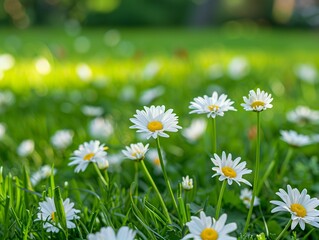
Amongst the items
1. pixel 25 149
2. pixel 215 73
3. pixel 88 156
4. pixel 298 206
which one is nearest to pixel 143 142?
pixel 25 149

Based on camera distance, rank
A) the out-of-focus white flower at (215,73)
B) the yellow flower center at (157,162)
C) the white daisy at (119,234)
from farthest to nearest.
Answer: the out-of-focus white flower at (215,73), the yellow flower center at (157,162), the white daisy at (119,234)

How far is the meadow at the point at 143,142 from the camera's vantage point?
1.20 m

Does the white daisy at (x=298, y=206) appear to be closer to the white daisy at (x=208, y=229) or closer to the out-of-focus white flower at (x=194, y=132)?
the white daisy at (x=208, y=229)

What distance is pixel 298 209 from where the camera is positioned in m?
1.00

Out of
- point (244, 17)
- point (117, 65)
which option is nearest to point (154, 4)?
point (244, 17)

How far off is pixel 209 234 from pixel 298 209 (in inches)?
8.7

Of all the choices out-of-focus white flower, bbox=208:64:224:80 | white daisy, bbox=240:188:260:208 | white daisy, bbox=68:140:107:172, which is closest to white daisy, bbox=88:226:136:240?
white daisy, bbox=68:140:107:172

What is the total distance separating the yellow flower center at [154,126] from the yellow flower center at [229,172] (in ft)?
0.49

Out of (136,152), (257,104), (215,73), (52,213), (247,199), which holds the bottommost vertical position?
(215,73)

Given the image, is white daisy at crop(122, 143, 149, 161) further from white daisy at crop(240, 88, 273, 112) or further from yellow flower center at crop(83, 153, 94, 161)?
white daisy at crop(240, 88, 273, 112)

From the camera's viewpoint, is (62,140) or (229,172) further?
(62,140)

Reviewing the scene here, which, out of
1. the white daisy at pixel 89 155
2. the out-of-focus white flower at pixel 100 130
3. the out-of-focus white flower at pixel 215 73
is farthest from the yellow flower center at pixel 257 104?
the out-of-focus white flower at pixel 215 73

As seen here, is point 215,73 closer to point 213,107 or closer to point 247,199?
point 247,199

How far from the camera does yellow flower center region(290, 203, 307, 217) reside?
999 millimetres
